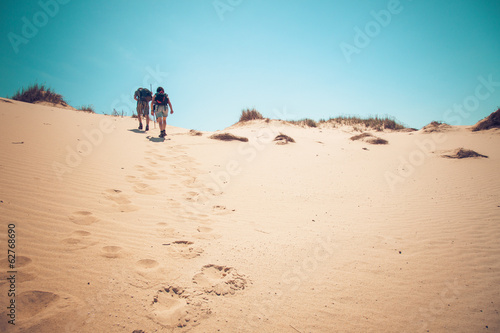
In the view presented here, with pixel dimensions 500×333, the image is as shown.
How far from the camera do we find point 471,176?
5160 mm

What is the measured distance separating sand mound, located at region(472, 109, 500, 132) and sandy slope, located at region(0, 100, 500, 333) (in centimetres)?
859

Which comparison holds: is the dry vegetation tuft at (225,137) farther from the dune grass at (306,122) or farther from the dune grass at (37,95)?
the dune grass at (37,95)

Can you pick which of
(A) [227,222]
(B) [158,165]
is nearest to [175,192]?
(A) [227,222]

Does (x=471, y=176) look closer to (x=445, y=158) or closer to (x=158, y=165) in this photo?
(x=445, y=158)

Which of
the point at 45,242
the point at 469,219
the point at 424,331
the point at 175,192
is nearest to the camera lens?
the point at 424,331

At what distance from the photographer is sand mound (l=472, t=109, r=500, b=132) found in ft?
32.9

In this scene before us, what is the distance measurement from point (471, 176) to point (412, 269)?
202 inches

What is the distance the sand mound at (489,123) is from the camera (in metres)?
10.0

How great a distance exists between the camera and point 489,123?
33.6ft

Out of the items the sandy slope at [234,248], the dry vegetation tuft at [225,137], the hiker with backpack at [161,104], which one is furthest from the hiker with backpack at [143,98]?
the sandy slope at [234,248]

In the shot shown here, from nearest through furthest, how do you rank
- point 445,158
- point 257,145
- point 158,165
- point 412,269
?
point 412,269 → point 158,165 → point 445,158 → point 257,145

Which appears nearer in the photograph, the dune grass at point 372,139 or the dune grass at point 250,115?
the dune grass at point 372,139

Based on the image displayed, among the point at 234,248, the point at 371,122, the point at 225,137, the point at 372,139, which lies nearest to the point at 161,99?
the point at 225,137

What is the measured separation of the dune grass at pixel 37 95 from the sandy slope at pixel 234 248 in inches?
423
